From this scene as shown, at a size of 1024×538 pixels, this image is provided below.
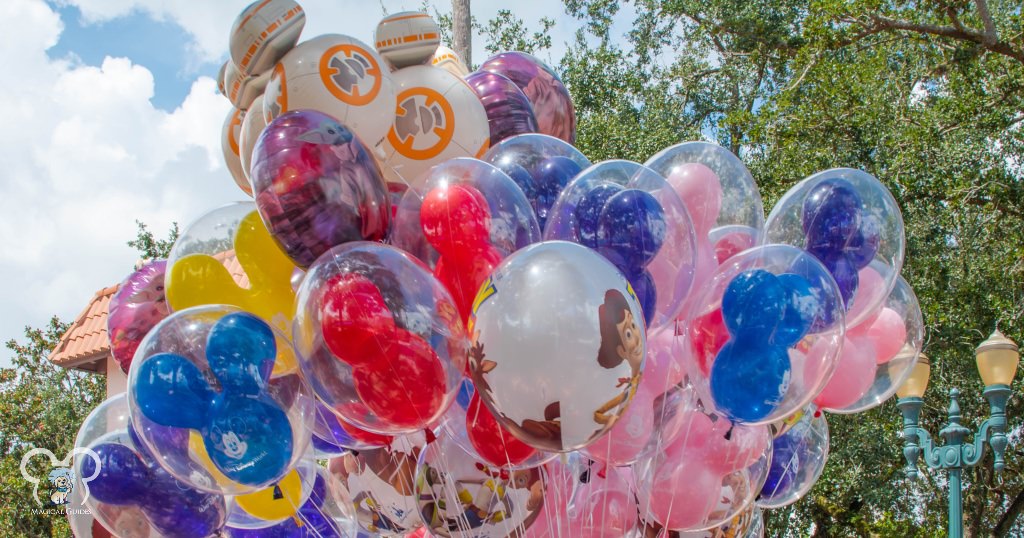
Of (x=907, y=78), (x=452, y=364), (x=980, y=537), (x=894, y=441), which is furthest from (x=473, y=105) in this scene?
(x=980, y=537)

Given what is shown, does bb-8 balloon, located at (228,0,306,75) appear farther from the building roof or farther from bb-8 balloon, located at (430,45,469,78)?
the building roof

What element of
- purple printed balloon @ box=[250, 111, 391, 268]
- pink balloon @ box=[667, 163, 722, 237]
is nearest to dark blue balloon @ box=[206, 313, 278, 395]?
purple printed balloon @ box=[250, 111, 391, 268]

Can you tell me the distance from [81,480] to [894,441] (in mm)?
9416

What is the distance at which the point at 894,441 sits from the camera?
1060 centimetres

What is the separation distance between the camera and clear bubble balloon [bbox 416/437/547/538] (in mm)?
3404

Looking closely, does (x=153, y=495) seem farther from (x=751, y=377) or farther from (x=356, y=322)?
(x=751, y=377)

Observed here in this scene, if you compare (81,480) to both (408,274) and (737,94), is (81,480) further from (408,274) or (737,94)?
(737,94)

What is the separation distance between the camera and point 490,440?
10.5 feet

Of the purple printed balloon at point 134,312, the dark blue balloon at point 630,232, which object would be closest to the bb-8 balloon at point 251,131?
the purple printed balloon at point 134,312

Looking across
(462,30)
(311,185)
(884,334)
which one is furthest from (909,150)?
(311,185)

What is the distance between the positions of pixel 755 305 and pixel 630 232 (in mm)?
482

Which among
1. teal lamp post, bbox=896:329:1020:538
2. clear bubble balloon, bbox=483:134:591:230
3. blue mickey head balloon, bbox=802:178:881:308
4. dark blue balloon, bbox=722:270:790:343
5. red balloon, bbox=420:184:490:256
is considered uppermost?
clear bubble balloon, bbox=483:134:591:230

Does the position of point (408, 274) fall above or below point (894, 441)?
above

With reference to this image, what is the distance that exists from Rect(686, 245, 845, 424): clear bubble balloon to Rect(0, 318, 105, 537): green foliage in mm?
11306
